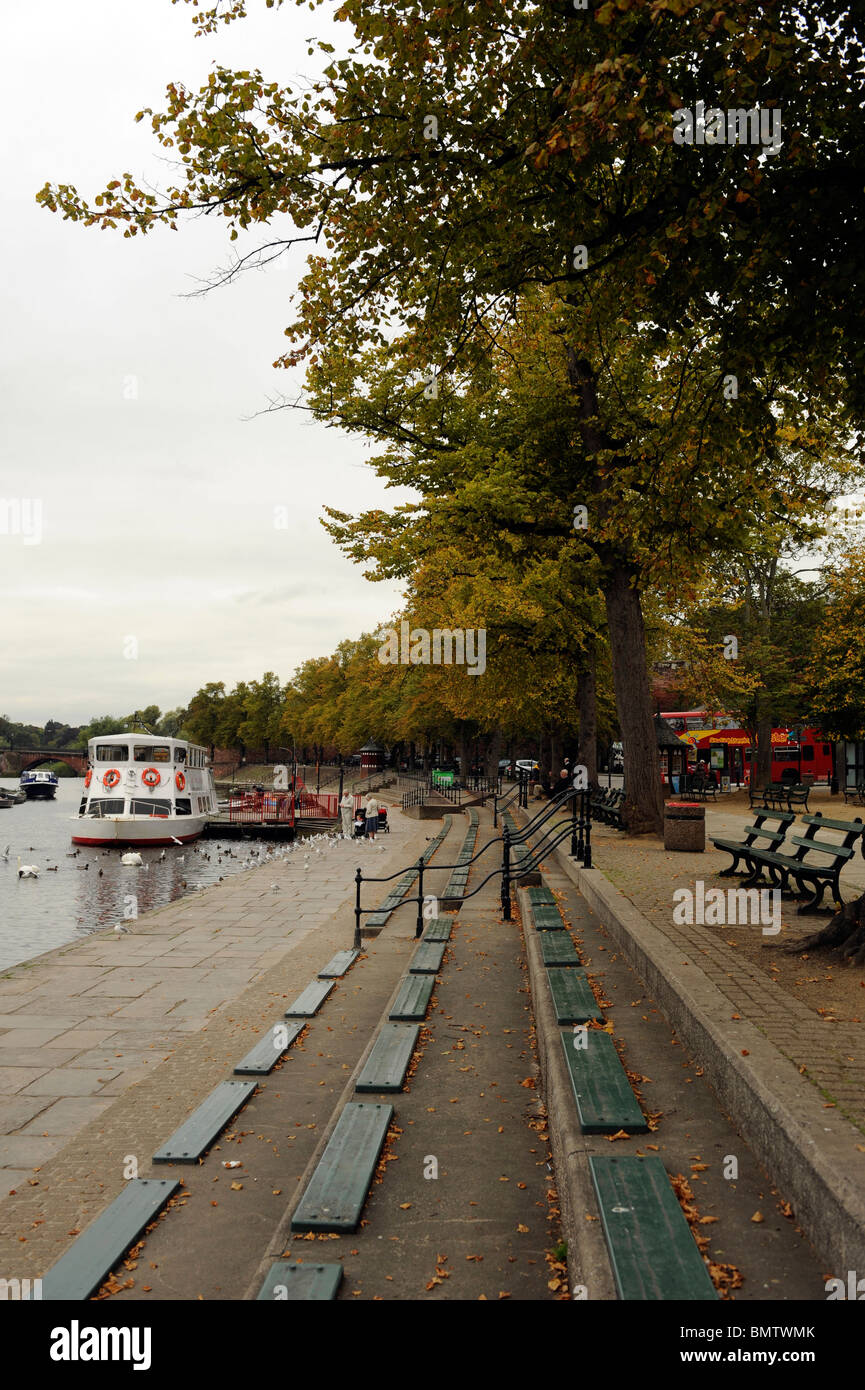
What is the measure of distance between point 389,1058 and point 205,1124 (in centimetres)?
120

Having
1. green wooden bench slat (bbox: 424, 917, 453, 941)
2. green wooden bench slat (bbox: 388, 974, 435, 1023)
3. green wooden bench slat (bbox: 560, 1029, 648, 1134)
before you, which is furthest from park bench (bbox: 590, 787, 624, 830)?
green wooden bench slat (bbox: 560, 1029, 648, 1134)

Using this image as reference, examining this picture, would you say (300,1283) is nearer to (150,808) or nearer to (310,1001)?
(310,1001)

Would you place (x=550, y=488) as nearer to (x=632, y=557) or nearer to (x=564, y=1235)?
(x=632, y=557)

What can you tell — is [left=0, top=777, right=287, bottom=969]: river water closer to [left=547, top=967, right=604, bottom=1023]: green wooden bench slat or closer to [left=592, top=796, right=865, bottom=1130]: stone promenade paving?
[left=592, top=796, right=865, bottom=1130]: stone promenade paving

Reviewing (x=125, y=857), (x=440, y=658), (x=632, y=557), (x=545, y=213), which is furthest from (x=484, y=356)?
(x=125, y=857)

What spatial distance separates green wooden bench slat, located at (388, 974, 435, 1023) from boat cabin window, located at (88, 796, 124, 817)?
4256 cm

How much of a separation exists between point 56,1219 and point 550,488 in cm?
1548

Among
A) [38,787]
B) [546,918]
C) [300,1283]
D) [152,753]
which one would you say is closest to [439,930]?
[546,918]

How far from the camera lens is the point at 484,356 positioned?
955 cm

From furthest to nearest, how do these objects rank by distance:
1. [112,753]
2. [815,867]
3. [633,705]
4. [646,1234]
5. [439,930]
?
[112,753]
[633,705]
[439,930]
[815,867]
[646,1234]

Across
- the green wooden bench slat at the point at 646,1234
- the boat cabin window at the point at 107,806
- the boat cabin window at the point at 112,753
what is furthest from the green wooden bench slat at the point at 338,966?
the boat cabin window at the point at 112,753

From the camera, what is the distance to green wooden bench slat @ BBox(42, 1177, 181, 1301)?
12.2 ft

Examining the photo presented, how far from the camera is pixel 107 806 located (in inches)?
1895

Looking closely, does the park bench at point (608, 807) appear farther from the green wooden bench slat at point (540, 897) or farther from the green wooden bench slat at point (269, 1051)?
the green wooden bench slat at point (269, 1051)
